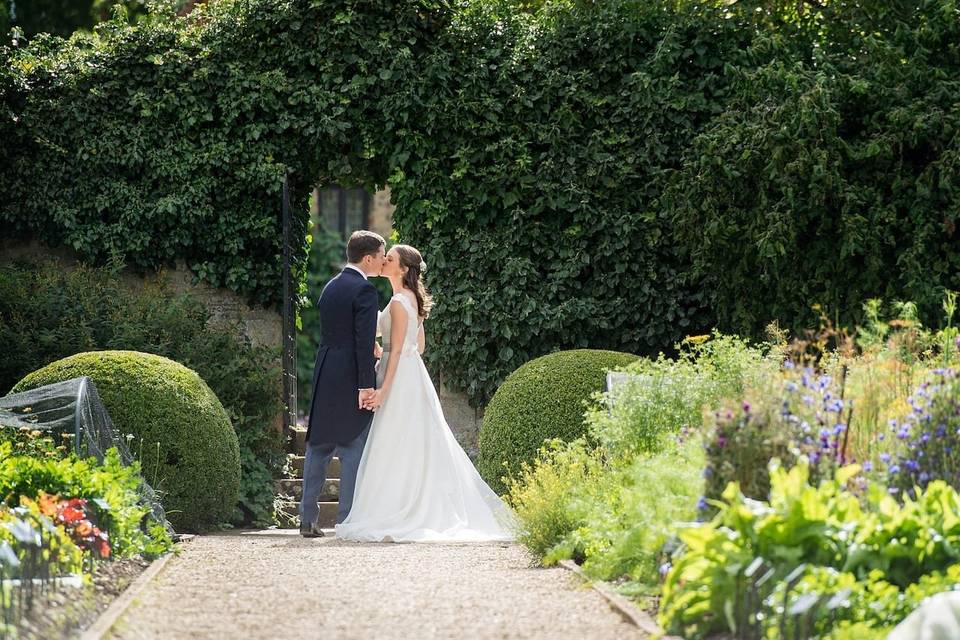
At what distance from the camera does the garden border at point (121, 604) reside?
4547 millimetres

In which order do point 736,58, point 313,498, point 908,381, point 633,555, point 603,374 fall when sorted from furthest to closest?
1. point 736,58
2. point 603,374
3. point 313,498
4. point 908,381
5. point 633,555

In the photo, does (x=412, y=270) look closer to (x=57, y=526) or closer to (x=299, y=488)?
(x=299, y=488)

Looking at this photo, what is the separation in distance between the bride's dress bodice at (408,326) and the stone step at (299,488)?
7.52 ft

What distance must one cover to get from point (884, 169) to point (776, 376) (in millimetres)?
4812

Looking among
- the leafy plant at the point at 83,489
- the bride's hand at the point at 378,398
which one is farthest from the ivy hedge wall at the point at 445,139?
the leafy plant at the point at 83,489

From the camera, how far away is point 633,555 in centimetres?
566

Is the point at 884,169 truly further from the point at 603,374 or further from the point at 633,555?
the point at 633,555

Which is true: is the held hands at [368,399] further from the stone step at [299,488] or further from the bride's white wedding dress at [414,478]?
the stone step at [299,488]

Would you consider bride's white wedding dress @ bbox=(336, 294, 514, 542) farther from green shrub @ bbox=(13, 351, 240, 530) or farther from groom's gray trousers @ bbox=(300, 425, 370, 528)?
green shrub @ bbox=(13, 351, 240, 530)

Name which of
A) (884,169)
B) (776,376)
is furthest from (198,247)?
(776,376)

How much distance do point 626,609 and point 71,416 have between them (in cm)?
382

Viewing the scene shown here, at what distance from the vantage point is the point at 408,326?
8.92 meters

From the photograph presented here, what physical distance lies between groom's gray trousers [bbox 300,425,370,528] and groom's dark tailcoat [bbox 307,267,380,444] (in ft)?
0.24

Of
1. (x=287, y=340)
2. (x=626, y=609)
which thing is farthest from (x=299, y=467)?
(x=626, y=609)
